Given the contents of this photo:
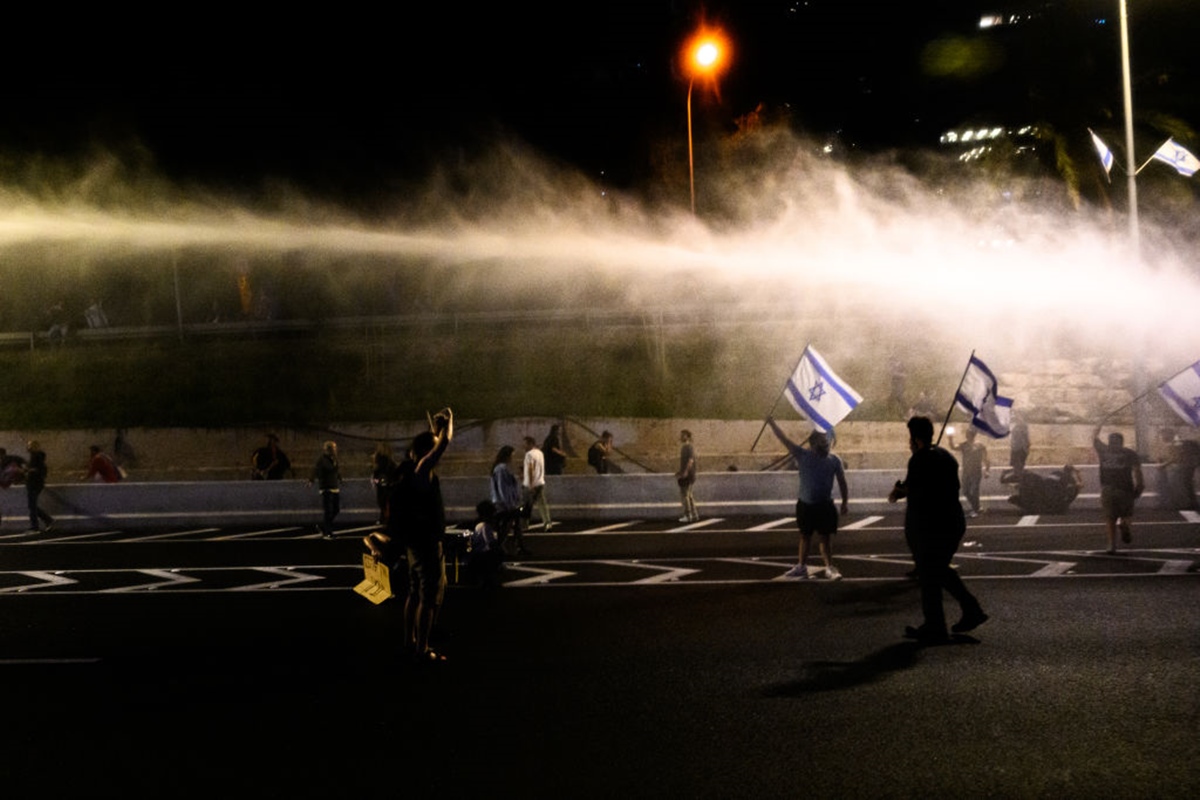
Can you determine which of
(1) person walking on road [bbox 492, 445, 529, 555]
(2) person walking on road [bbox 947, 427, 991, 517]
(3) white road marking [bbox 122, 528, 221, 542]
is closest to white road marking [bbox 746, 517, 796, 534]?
(2) person walking on road [bbox 947, 427, 991, 517]

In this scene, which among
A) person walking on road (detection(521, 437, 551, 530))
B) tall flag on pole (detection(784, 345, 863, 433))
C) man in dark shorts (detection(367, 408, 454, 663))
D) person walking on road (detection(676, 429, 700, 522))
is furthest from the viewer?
person walking on road (detection(676, 429, 700, 522))

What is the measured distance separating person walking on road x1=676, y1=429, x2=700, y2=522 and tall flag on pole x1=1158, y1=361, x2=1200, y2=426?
707cm

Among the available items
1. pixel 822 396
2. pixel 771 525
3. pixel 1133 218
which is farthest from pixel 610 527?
pixel 1133 218

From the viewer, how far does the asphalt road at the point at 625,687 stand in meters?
5.80

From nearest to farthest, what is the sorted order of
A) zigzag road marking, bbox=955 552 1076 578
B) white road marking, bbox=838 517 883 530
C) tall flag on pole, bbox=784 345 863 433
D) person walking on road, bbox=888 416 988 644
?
1. person walking on road, bbox=888 416 988 644
2. zigzag road marking, bbox=955 552 1076 578
3. tall flag on pole, bbox=784 345 863 433
4. white road marking, bbox=838 517 883 530

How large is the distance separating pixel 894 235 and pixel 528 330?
1146cm

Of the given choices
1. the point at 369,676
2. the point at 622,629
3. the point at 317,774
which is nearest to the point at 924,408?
the point at 622,629

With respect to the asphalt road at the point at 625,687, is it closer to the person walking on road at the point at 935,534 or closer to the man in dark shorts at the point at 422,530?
the person walking on road at the point at 935,534

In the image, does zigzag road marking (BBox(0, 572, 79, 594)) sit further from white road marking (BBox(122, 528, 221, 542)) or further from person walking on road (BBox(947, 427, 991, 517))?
person walking on road (BBox(947, 427, 991, 517))

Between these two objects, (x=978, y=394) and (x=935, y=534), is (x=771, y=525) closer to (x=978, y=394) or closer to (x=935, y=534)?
(x=978, y=394)

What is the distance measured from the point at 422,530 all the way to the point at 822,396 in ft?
27.5

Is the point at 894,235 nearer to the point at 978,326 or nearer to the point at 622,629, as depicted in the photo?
the point at 978,326

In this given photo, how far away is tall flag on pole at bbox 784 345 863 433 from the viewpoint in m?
15.3

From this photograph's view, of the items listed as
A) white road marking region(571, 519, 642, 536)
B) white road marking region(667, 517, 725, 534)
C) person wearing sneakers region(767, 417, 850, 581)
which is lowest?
white road marking region(667, 517, 725, 534)
